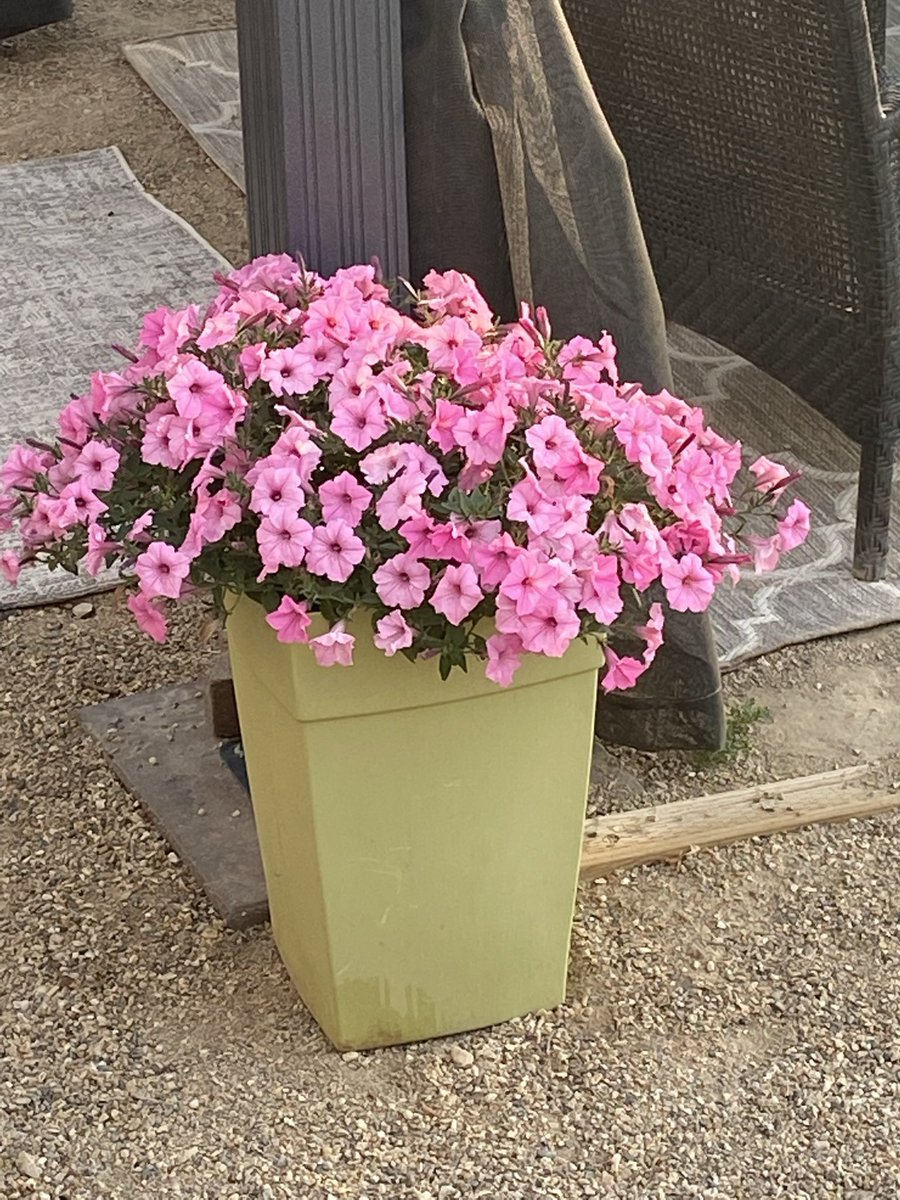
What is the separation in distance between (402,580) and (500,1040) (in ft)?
2.06

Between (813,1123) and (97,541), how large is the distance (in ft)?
3.06

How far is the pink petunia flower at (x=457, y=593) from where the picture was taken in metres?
1.60

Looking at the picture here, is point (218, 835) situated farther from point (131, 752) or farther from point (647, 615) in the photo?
point (647, 615)

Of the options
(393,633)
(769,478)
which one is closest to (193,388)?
(393,633)

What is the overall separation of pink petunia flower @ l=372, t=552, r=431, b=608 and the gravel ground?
594 millimetres

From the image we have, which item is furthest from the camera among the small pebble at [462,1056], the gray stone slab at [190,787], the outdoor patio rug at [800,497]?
the outdoor patio rug at [800,497]

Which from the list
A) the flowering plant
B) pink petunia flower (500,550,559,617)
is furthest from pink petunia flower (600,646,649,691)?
pink petunia flower (500,550,559,617)

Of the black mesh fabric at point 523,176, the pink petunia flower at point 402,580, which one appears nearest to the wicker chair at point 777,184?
the black mesh fabric at point 523,176

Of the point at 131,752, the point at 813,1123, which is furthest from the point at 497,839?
the point at 131,752

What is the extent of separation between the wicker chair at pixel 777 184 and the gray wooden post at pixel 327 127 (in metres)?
0.77

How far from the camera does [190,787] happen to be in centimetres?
236

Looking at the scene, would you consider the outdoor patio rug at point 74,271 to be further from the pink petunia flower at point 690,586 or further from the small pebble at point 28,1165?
the pink petunia flower at point 690,586

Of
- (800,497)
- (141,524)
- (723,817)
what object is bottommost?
(800,497)

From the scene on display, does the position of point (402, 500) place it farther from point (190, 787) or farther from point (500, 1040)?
point (190, 787)
